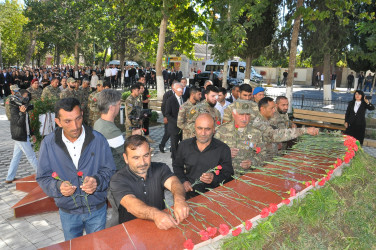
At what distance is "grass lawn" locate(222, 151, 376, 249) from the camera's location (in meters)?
2.20

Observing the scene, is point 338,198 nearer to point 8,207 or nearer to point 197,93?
point 197,93

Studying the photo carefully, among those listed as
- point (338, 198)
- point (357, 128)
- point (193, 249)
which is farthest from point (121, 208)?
point (357, 128)

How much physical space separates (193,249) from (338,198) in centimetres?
160

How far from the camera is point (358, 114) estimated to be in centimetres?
834

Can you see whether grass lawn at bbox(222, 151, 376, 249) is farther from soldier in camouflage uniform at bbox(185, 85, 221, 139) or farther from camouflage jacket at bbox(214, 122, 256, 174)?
soldier in camouflage uniform at bbox(185, 85, 221, 139)

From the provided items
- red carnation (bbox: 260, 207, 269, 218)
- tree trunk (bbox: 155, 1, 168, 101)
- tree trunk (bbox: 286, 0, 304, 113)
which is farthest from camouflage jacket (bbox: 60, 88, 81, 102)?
tree trunk (bbox: 286, 0, 304, 113)

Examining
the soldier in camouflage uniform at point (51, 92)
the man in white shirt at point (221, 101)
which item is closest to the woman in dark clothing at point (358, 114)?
the man in white shirt at point (221, 101)

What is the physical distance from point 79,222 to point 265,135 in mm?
2796

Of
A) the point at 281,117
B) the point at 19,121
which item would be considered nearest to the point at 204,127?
the point at 281,117

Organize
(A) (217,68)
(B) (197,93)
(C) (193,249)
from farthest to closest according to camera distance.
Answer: (A) (217,68) < (B) (197,93) < (C) (193,249)

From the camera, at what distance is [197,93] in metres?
6.98

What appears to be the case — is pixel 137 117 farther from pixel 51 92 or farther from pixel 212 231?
pixel 51 92

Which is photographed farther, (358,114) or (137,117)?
(358,114)

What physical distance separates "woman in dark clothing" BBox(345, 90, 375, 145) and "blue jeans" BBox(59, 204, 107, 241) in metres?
7.49
